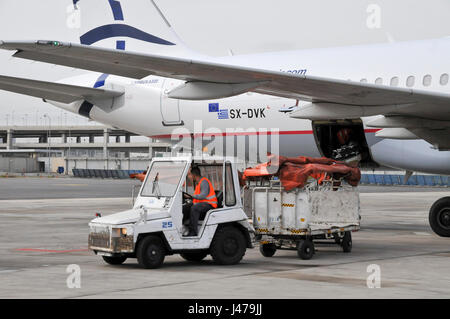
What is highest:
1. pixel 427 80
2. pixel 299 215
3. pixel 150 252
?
pixel 427 80

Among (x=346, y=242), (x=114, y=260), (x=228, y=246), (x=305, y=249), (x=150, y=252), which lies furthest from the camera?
(x=346, y=242)

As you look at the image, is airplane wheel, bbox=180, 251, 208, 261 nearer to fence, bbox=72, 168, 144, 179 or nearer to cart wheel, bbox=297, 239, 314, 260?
cart wheel, bbox=297, 239, 314, 260

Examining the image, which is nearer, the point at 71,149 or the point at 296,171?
the point at 296,171

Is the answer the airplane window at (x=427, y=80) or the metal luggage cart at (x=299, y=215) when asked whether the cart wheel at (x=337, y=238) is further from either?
the airplane window at (x=427, y=80)

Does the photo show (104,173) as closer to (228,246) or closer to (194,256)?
(194,256)

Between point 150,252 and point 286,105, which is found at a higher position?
point 286,105

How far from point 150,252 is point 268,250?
10.0ft

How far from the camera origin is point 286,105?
→ 20906 millimetres

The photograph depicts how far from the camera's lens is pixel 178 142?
80.6 feet

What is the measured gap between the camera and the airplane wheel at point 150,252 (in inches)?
477

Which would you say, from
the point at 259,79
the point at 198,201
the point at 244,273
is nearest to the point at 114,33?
the point at 259,79

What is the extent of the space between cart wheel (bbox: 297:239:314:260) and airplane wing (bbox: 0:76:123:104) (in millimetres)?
Answer: 10746

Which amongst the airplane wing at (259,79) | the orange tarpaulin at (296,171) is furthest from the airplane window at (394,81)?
the orange tarpaulin at (296,171)

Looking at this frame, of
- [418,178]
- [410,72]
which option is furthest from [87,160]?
[410,72]
